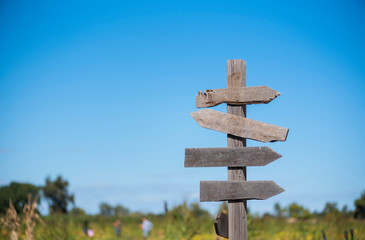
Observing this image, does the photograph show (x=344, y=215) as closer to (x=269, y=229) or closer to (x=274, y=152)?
(x=269, y=229)

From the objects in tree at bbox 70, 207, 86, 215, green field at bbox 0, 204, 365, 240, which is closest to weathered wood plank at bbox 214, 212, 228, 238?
green field at bbox 0, 204, 365, 240

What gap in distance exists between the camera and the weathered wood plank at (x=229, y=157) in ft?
17.4

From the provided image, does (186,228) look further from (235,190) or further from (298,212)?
(298,212)

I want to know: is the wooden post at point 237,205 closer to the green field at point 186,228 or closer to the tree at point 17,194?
the green field at point 186,228

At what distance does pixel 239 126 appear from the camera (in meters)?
5.43

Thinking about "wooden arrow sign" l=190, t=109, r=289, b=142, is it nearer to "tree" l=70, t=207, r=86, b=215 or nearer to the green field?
the green field

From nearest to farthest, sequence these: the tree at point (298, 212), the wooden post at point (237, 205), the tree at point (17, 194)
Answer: the wooden post at point (237, 205) < the tree at point (17, 194) < the tree at point (298, 212)

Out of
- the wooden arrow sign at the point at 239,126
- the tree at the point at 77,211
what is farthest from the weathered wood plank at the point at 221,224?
the tree at the point at 77,211

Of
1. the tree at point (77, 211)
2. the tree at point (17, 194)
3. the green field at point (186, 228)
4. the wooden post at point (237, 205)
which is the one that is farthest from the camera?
the tree at point (77, 211)

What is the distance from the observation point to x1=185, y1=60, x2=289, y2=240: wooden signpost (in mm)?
5328

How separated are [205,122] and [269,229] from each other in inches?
294

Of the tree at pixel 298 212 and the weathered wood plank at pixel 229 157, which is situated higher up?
the weathered wood plank at pixel 229 157

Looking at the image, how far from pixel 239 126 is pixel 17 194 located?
7.80 meters

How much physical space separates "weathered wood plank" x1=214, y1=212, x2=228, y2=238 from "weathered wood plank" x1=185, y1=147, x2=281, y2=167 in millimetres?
736
